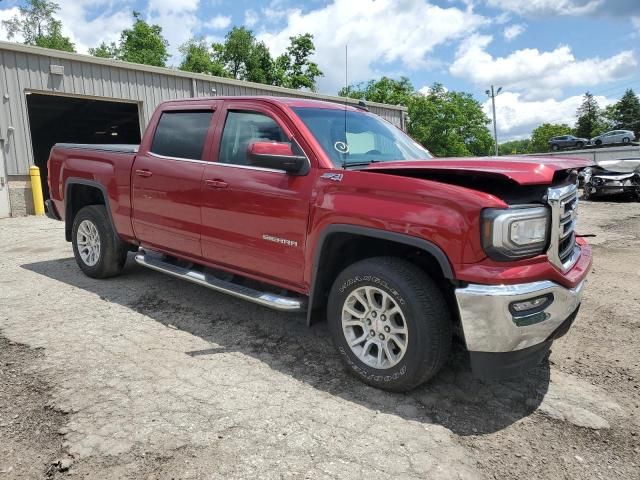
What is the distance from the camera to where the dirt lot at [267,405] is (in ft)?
8.17

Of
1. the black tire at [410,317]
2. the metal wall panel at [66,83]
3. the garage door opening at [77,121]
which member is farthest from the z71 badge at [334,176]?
the garage door opening at [77,121]

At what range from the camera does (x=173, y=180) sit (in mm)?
4449

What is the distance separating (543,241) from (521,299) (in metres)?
0.41

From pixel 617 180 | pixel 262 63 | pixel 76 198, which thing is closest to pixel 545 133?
Answer: pixel 262 63

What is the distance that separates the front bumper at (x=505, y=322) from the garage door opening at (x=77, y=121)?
55.2 feet

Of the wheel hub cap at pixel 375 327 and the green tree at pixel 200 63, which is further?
the green tree at pixel 200 63

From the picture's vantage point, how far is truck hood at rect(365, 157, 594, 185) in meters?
2.71

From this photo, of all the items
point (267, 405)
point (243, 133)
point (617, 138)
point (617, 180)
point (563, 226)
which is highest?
point (617, 138)

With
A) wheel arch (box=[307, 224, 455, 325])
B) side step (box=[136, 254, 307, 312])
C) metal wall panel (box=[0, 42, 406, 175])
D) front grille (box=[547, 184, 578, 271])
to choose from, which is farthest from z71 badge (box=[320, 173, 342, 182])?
metal wall panel (box=[0, 42, 406, 175])

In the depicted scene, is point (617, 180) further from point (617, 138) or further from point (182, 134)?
point (617, 138)

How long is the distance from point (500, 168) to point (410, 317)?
1002 millimetres

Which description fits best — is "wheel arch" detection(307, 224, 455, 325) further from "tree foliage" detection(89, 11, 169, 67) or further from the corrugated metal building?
"tree foliage" detection(89, 11, 169, 67)

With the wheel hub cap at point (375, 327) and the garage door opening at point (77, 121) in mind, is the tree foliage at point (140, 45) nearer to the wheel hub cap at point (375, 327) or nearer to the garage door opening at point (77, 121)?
the garage door opening at point (77, 121)

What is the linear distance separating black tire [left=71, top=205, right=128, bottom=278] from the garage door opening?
12.7 metres
